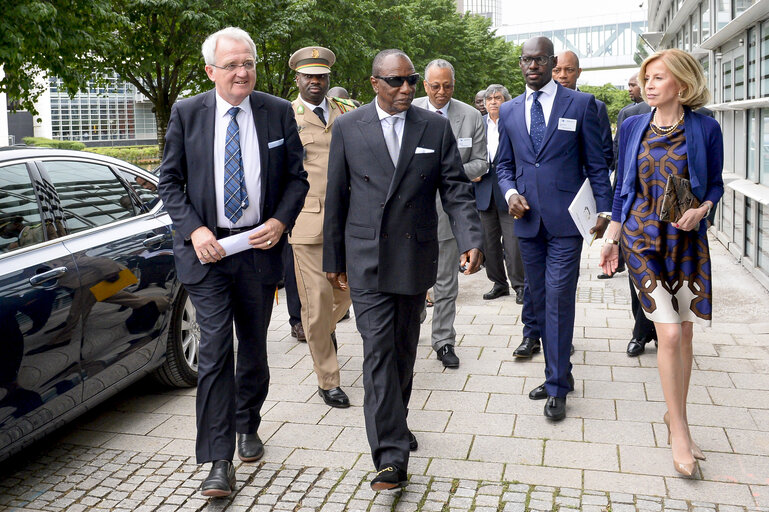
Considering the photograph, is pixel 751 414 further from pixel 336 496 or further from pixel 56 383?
pixel 56 383

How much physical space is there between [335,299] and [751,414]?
2.70 m

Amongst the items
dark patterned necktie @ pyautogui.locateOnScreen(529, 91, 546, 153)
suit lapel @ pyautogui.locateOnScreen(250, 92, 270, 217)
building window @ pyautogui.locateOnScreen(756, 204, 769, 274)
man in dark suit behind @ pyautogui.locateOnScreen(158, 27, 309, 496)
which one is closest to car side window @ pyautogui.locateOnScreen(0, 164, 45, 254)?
man in dark suit behind @ pyautogui.locateOnScreen(158, 27, 309, 496)

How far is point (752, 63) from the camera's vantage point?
10000 mm

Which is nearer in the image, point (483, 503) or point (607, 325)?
point (483, 503)

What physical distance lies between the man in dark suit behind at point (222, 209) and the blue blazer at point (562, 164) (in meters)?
1.65

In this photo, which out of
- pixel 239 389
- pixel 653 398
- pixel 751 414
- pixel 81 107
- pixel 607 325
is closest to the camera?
pixel 239 389

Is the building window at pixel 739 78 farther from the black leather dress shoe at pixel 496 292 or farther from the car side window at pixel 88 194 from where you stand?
the car side window at pixel 88 194

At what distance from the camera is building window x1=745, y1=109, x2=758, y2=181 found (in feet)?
33.9

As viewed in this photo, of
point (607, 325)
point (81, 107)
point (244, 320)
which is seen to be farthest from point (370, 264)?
point (81, 107)

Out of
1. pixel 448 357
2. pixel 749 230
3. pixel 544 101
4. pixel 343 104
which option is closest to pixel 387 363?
pixel 544 101

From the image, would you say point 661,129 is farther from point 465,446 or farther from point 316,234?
point 316,234

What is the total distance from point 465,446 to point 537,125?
1980 millimetres

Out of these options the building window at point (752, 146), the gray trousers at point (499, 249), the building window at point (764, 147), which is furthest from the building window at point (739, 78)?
the gray trousers at point (499, 249)

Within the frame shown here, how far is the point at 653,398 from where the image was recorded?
541 centimetres
